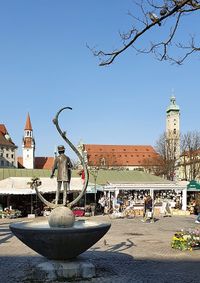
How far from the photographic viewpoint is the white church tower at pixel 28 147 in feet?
422

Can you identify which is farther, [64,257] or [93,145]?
[93,145]

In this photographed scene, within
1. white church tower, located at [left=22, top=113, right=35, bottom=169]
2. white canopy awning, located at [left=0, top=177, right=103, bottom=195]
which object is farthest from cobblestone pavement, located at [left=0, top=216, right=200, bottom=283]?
white church tower, located at [left=22, top=113, right=35, bottom=169]

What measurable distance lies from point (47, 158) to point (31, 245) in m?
130

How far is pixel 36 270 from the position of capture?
9.80 m

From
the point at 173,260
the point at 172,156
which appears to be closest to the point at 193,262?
the point at 173,260

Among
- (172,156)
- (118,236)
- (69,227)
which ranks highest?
(172,156)

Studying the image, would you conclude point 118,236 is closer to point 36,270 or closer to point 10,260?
point 10,260

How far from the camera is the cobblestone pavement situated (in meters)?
9.89

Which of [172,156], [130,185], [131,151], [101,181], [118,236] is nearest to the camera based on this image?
[118,236]

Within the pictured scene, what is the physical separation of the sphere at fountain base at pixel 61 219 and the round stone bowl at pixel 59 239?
21.0 inches

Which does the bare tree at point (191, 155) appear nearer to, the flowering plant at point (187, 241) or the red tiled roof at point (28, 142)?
the flowering plant at point (187, 241)

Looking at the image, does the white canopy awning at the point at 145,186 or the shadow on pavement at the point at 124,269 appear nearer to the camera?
the shadow on pavement at the point at 124,269

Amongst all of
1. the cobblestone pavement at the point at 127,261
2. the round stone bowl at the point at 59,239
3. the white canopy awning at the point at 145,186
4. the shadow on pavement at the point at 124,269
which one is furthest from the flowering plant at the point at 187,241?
the white canopy awning at the point at 145,186

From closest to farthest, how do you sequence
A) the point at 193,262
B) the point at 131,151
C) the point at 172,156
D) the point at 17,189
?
the point at 193,262
the point at 17,189
the point at 172,156
the point at 131,151
